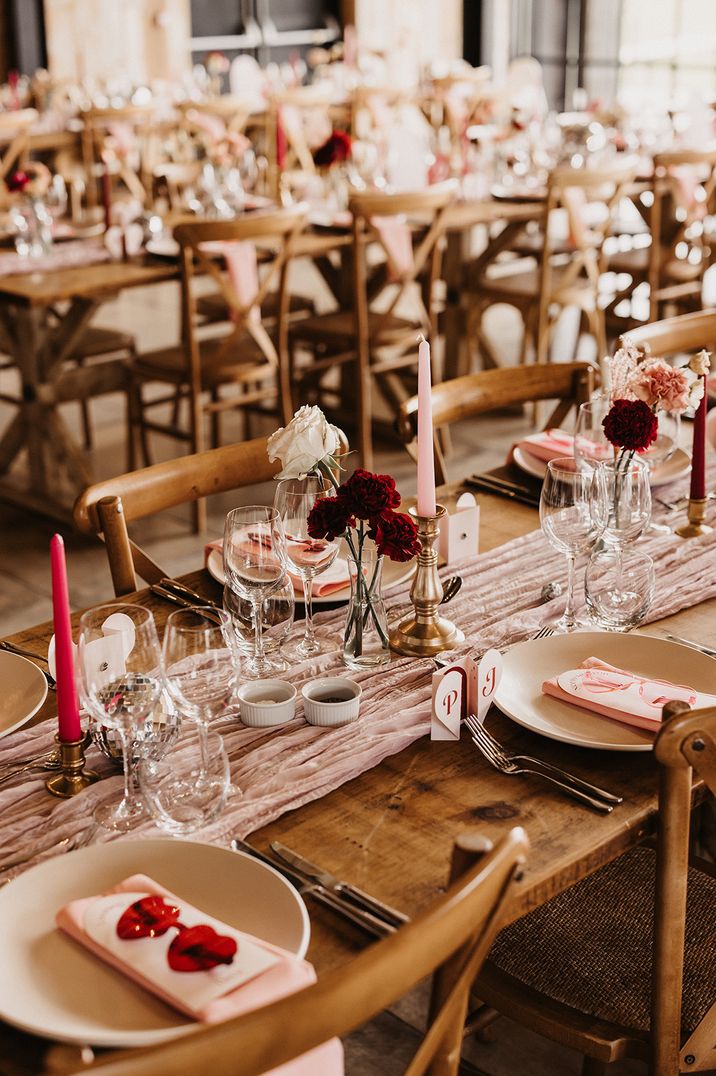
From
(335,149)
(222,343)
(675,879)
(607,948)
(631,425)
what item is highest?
(335,149)

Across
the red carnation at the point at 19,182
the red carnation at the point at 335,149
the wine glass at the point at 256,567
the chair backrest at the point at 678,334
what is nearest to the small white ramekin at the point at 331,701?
the wine glass at the point at 256,567

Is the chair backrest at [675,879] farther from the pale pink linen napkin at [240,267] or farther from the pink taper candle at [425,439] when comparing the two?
the pale pink linen napkin at [240,267]

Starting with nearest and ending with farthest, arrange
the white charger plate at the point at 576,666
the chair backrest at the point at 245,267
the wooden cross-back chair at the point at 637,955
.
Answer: the wooden cross-back chair at the point at 637,955 < the white charger plate at the point at 576,666 < the chair backrest at the point at 245,267

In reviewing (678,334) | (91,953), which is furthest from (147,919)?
(678,334)

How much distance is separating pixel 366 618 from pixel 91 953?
2.13 feet

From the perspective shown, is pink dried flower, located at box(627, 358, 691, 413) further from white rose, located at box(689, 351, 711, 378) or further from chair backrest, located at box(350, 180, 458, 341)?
chair backrest, located at box(350, 180, 458, 341)

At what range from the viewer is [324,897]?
3.97ft

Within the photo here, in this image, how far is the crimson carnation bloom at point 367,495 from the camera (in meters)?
1.53

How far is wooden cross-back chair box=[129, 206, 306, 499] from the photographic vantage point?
3924 mm

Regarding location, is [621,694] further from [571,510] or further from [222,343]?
[222,343]

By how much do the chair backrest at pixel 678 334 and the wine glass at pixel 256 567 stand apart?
1.35 meters

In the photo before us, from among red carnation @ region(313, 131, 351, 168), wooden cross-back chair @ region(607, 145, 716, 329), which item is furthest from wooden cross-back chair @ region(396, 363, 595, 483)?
wooden cross-back chair @ region(607, 145, 716, 329)

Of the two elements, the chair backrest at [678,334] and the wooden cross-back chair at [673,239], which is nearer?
the chair backrest at [678,334]

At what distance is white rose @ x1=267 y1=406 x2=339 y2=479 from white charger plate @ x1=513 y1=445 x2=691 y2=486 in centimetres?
69
